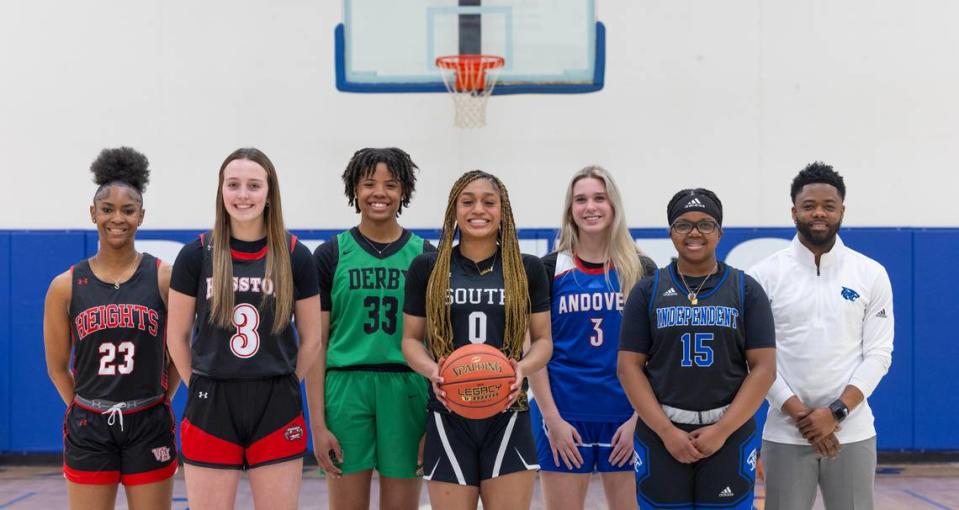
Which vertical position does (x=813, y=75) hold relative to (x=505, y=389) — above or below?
above

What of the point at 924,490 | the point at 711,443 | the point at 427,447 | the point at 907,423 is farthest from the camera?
the point at 907,423

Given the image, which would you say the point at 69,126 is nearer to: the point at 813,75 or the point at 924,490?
the point at 813,75

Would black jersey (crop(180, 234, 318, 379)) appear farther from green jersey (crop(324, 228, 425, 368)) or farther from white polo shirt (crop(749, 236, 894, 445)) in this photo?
white polo shirt (crop(749, 236, 894, 445))

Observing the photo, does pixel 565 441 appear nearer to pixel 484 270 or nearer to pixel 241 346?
pixel 484 270

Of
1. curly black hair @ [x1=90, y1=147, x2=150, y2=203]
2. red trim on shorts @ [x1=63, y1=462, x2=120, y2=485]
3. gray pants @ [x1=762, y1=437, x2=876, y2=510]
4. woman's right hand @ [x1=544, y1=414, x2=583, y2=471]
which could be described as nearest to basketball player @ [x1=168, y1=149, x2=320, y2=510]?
red trim on shorts @ [x1=63, y1=462, x2=120, y2=485]

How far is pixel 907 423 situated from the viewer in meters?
6.28

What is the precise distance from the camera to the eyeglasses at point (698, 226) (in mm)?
2916

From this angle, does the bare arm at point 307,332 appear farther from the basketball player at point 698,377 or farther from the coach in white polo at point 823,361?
the coach in white polo at point 823,361

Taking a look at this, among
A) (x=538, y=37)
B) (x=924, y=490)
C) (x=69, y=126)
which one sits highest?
(x=538, y=37)

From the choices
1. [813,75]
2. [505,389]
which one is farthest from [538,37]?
[505,389]

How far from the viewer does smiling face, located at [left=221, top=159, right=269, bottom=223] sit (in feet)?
9.55

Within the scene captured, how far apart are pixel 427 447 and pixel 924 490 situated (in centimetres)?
440

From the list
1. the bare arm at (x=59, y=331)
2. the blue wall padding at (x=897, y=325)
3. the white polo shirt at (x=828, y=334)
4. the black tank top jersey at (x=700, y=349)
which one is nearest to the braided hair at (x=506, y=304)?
the black tank top jersey at (x=700, y=349)

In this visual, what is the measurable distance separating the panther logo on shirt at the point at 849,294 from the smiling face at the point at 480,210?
1.39m
